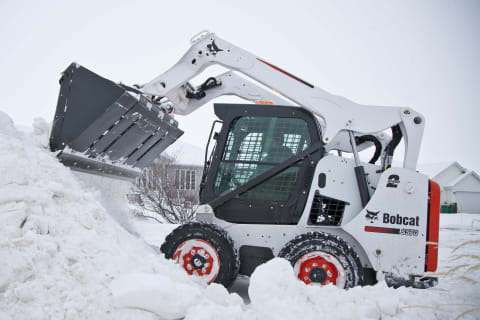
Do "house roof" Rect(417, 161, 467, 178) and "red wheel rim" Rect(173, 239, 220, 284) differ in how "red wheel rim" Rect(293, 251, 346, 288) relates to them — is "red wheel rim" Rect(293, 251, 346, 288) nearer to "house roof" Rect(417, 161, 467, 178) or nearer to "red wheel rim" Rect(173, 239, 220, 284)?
"red wheel rim" Rect(173, 239, 220, 284)

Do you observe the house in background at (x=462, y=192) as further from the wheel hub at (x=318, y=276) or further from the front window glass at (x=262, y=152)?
the wheel hub at (x=318, y=276)

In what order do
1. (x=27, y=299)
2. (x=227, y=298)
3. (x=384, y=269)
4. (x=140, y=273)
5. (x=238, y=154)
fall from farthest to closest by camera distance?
1. (x=238, y=154)
2. (x=384, y=269)
3. (x=227, y=298)
4. (x=140, y=273)
5. (x=27, y=299)

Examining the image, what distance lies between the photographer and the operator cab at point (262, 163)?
12.1 ft

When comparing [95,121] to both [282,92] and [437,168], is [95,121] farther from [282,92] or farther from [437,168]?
[437,168]

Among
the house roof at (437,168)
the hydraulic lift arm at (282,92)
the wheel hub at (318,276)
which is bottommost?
the wheel hub at (318,276)

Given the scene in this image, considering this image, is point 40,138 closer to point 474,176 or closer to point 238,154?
point 238,154

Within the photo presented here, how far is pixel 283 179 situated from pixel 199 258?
3.89 feet

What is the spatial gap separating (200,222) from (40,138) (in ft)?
5.88

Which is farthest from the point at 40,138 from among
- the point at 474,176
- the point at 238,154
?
the point at 474,176

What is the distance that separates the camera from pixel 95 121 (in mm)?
3525

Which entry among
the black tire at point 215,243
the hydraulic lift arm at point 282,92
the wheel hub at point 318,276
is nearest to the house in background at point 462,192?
the hydraulic lift arm at point 282,92

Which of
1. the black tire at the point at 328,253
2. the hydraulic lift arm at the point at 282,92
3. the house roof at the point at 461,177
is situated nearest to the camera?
the black tire at the point at 328,253

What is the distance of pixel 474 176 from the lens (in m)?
28.4

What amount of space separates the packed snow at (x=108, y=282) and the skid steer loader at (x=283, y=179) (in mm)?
929
